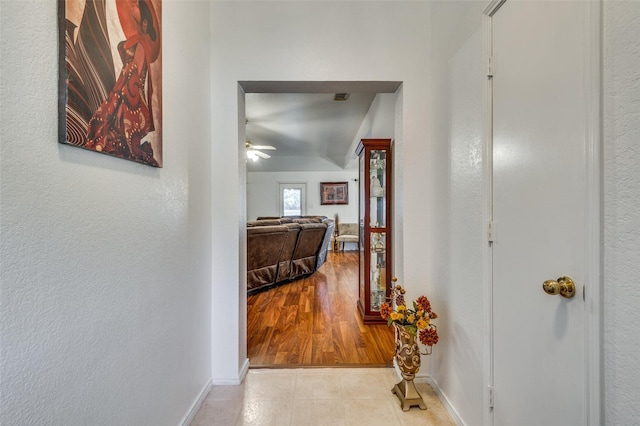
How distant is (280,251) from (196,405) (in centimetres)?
270

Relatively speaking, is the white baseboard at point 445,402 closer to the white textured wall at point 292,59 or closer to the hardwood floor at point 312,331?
the hardwood floor at point 312,331

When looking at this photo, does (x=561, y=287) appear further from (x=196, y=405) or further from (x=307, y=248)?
(x=307, y=248)

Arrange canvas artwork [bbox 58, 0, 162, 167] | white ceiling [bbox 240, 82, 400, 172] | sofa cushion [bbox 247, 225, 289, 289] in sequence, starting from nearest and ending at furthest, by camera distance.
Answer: canvas artwork [bbox 58, 0, 162, 167], white ceiling [bbox 240, 82, 400, 172], sofa cushion [bbox 247, 225, 289, 289]

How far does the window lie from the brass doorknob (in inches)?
312

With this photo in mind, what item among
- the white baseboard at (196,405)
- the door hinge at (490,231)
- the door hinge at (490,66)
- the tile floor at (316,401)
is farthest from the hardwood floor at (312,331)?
the door hinge at (490,66)

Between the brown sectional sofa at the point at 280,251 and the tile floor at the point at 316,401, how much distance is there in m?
1.93

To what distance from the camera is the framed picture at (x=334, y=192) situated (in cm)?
874

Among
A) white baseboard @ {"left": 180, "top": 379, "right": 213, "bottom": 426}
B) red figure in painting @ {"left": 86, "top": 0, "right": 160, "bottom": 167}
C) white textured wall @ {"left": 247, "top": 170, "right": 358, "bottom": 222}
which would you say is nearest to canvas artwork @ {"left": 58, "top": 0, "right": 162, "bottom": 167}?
red figure in painting @ {"left": 86, "top": 0, "right": 160, "bottom": 167}

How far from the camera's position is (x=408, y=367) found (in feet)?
5.48

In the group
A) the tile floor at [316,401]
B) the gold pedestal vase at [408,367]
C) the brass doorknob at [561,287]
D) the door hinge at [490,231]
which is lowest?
the tile floor at [316,401]

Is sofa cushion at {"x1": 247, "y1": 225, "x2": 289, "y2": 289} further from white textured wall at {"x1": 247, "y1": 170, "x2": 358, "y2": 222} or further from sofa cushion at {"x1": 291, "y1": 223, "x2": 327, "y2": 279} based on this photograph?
white textured wall at {"x1": 247, "y1": 170, "x2": 358, "y2": 222}

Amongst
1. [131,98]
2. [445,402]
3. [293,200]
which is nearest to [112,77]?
[131,98]

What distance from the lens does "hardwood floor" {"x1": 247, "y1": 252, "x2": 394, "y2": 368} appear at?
7.25 ft

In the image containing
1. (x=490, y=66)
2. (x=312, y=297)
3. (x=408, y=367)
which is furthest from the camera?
(x=312, y=297)
